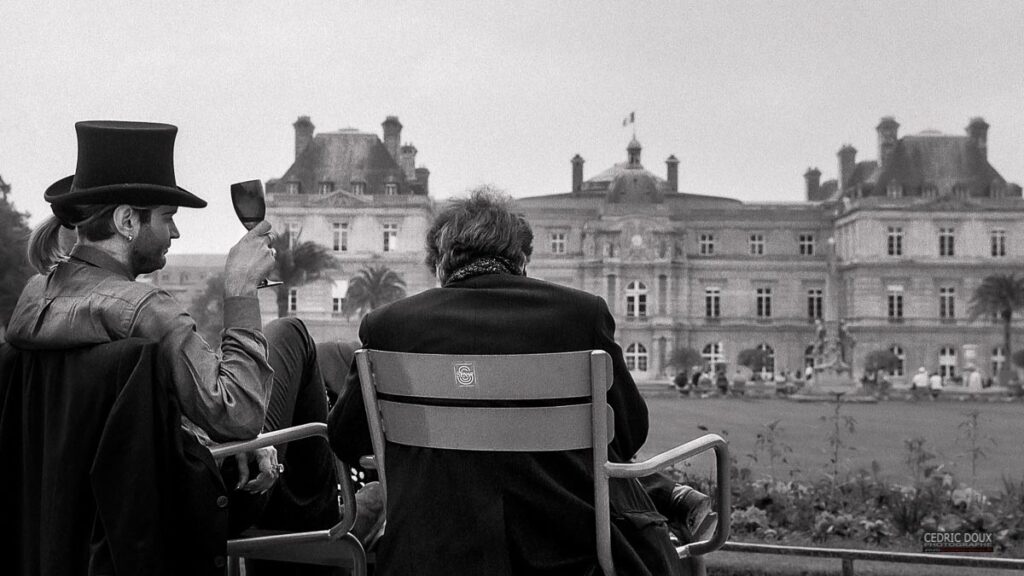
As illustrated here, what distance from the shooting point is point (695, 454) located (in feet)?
6.14

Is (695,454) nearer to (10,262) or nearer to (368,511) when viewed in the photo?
(368,511)

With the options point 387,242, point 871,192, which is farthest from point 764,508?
point 871,192

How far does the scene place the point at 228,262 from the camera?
2.08 m

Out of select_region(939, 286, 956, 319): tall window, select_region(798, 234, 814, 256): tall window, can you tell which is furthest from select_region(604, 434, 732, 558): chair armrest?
select_region(798, 234, 814, 256): tall window

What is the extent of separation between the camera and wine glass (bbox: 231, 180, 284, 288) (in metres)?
2.12

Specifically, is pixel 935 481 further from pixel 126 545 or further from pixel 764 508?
pixel 126 545

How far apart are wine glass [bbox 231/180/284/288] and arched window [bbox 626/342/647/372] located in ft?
137

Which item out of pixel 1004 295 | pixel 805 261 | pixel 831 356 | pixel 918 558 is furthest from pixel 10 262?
pixel 805 261

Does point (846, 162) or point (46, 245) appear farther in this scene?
point (846, 162)

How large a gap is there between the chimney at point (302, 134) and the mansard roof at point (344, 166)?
9.5 inches

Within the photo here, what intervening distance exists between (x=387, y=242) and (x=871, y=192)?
22809 millimetres

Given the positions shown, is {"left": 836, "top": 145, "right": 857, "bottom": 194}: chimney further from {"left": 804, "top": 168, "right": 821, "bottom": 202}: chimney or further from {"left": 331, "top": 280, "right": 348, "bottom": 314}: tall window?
{"left": 331, "top": 280, "right": 348, "bottom": 314}: tall window

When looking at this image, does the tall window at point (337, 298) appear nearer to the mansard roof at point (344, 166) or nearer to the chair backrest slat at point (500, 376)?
the mansard roof at point (344, 166)

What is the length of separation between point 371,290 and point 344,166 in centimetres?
890
